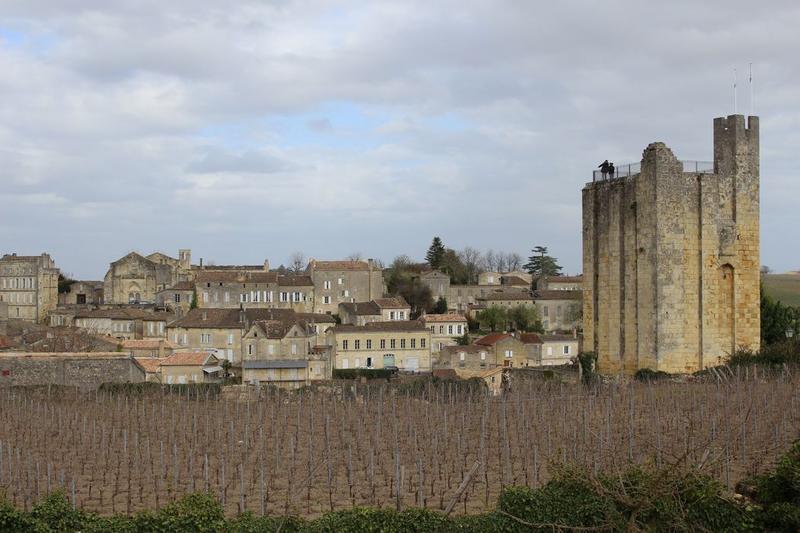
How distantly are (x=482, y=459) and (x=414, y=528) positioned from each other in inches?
211

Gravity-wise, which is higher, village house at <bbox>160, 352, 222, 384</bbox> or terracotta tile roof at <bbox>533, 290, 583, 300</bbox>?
terracotta tile roof at <bbox>533, 290, 583, 300</bbox>

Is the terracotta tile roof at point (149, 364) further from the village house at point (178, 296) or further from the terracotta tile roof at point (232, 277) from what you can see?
the village house at point (178, 296)

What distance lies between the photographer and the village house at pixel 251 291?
67.8 meters

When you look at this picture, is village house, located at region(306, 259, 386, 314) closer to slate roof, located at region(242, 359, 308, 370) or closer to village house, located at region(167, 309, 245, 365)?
village house, located at region(167, 309, 245, 365)

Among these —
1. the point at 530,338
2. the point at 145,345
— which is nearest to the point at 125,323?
the point at 145,345

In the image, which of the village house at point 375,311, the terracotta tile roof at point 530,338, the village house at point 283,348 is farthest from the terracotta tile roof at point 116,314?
the terracotta tile roof at point 530,338

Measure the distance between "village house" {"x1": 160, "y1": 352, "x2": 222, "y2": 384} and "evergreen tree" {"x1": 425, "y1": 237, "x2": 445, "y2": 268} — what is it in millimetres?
48433

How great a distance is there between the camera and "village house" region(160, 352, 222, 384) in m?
38.6

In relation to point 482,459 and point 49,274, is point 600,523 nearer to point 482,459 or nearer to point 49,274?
point 482,459

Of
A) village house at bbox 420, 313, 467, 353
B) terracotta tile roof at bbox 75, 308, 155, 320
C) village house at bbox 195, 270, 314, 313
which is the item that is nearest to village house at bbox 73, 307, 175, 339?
terracotta tile roof at bbox 75, 308, 155, 320

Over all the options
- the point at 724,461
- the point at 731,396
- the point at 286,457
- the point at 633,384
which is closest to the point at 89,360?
the point at 286,457

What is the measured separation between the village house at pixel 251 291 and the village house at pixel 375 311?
18.4 ft

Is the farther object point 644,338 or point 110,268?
point 110,268

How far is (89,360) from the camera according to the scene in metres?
33.9
